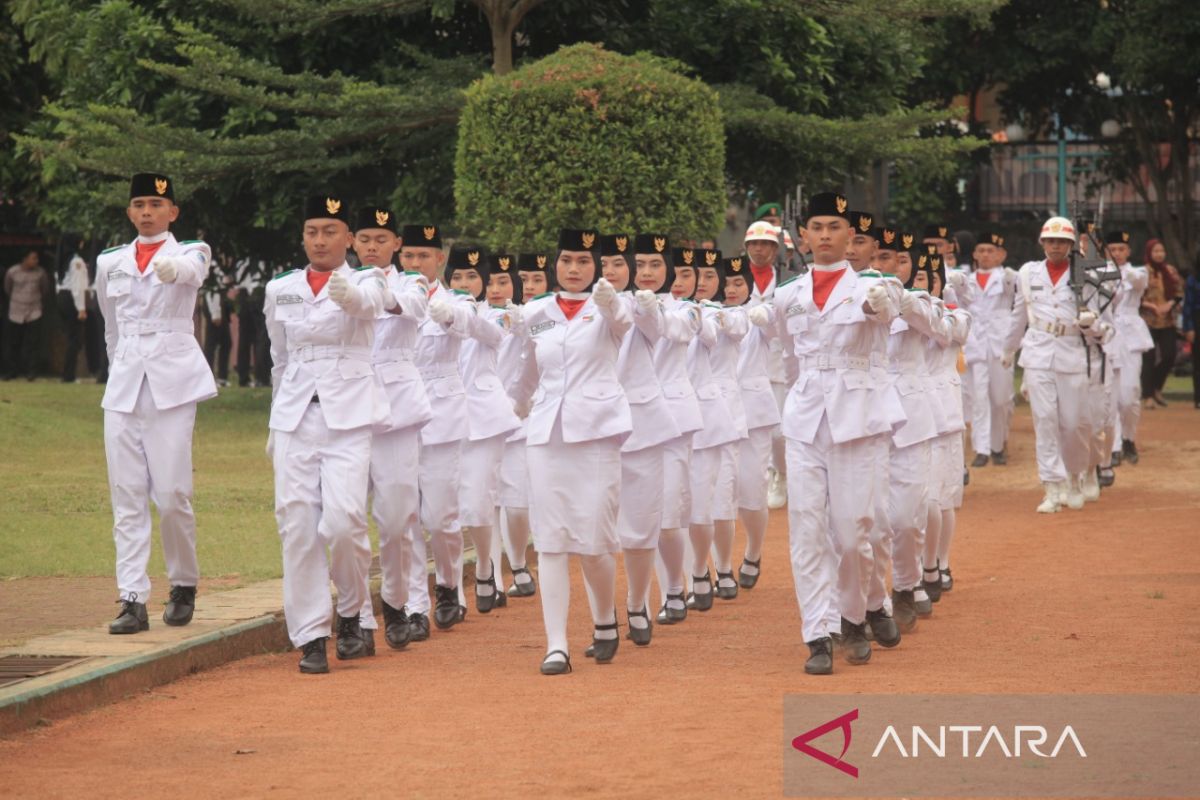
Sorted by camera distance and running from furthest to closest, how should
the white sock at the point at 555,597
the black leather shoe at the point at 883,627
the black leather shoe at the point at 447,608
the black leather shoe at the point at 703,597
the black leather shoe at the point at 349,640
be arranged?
the black leather shoe at the point at 703,597
the black leather shoe at the point at 447,608
the black leather shoe at the point at 883,627
the black leather shoe at the point at 349,640
the white sock at the point at 555,597

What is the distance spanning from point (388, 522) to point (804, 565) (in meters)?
2.29

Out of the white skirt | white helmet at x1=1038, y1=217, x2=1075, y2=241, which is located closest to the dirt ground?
the white skirt

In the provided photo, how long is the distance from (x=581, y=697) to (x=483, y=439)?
A: 3180mm

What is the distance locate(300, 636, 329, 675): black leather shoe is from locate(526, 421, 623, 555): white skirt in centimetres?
114

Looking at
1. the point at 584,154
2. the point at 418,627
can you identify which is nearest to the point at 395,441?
the point at 418,627

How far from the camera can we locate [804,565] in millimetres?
9531

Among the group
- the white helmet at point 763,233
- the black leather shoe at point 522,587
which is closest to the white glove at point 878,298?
the black leather shoe at point 522,587

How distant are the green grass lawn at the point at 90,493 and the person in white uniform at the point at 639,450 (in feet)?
9.10

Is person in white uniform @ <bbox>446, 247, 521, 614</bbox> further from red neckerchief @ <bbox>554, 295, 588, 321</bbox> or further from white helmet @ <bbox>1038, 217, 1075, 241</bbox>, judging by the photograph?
white helmet @ <bbox>1038, 217, 1075, 241</bbox>

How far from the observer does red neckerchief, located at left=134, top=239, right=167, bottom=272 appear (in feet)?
34.0

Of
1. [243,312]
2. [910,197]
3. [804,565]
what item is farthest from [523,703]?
[910,197]

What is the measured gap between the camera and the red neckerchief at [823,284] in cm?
965

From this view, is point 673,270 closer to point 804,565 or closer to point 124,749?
point 804,565

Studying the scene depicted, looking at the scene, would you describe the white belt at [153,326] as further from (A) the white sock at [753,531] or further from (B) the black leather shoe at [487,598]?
(A) the white sock at [753,531]
